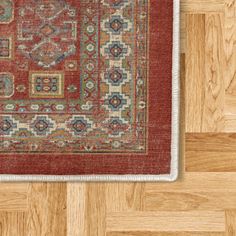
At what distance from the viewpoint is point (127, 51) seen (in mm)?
636

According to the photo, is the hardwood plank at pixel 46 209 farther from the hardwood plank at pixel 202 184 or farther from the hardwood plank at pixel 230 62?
the hardwood plank at pixel 230 62

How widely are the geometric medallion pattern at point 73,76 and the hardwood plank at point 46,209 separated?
0.24 ft

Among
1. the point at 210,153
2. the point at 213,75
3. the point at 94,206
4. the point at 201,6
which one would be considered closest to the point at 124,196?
the point at 94,206

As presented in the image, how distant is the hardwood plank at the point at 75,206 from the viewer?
0.64 m

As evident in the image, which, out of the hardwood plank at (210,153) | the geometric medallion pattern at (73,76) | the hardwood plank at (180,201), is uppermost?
the geometric medallion pattern at (73,76)

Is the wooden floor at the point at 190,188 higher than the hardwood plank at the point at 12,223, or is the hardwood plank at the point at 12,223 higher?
the wooden floor at the point at 190,188

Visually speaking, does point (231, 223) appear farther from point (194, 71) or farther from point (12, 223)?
point (12, 223)

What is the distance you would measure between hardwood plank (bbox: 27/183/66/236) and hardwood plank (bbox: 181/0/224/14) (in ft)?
1.36

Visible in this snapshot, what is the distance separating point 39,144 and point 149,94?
228mm

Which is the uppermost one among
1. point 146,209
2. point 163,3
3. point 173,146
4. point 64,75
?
A: point 163,3

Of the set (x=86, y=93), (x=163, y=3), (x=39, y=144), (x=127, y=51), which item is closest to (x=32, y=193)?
(x=39, y=144)

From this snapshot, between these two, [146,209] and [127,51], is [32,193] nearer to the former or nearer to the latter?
[146,209]

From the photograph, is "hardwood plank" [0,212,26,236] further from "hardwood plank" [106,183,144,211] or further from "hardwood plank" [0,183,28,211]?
"hardwood plank" [106,183,144,211]

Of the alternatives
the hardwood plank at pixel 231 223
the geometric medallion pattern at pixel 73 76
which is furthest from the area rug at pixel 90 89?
the hardwood plank at pixel 231 223
